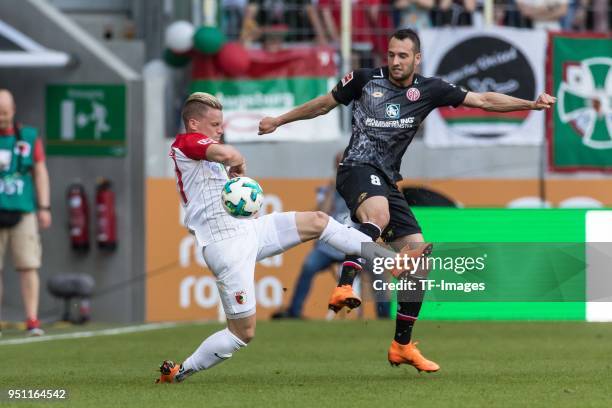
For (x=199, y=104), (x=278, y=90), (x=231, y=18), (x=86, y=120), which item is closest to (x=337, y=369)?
(x=199, y=104)

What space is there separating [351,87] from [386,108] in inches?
12.4

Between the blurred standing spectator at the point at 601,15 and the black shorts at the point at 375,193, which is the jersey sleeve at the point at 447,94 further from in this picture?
the blurred standing spectator at the point at 601,15

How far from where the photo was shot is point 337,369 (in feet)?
36.1

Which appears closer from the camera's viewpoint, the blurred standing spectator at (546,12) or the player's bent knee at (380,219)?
the player's bent knee at (380,219)

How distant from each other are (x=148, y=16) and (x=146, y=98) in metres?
2.07

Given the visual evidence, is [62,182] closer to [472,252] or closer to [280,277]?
[280,277]

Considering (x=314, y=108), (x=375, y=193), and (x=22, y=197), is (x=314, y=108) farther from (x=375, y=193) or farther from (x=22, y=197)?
(x=22, y=197)

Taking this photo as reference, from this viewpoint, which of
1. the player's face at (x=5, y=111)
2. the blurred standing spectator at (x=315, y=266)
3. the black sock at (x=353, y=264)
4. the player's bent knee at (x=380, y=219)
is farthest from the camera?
the blurred standing spectator at (x=315, y=266)

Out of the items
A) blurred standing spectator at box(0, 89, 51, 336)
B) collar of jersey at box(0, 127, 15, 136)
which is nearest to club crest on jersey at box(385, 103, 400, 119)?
blurred standing spectator at box(0, 89, 51, 336)

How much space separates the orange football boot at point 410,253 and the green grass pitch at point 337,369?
716 mm

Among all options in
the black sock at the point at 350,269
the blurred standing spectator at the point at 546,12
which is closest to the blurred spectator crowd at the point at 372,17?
the blurred standing spectator at the point at 546,12

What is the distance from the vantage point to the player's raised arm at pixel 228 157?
29.2ft

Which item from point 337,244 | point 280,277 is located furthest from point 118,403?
point 280,277

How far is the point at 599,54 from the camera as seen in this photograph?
754 inches
